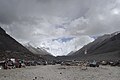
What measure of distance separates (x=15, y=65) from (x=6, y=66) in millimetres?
10240

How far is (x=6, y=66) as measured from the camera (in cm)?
8269

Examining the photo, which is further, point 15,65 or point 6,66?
point 15,65

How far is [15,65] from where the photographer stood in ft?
305
